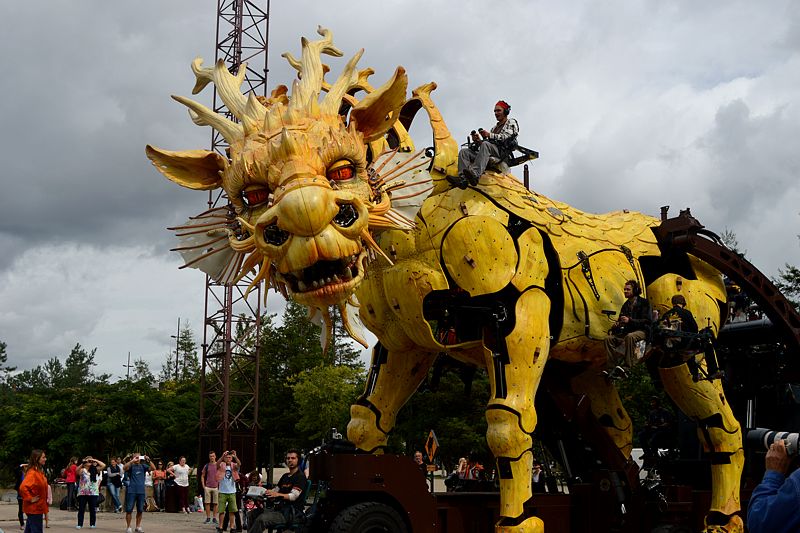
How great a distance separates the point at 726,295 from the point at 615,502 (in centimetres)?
264

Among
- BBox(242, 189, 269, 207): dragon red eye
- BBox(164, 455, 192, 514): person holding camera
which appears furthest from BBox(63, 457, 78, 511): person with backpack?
Answer: BBox(242, 189, 269, 207): dragon red eye

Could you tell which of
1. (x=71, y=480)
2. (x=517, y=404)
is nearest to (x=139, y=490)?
(x=71, y=480)

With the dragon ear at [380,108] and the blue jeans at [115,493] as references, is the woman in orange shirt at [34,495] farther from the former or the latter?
the blue jeans at [115,493]

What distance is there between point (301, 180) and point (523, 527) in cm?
354

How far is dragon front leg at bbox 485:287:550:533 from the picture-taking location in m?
7.86

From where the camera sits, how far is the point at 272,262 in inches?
276

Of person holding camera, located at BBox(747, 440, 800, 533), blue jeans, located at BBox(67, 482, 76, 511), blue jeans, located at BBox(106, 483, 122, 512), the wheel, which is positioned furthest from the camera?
blue jeans, located at BBox(67, 482, 76, 511)

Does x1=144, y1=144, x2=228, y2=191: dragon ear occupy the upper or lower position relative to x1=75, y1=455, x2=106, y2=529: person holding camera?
upper

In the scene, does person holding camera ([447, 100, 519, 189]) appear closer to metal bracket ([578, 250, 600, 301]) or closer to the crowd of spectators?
metal bracket ([578, 250, 600, 301])

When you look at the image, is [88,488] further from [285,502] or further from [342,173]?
[342,173]

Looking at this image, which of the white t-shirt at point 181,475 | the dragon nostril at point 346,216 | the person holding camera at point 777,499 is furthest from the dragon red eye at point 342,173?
the white t-shirt at point 181,475

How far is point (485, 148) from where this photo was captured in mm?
8492

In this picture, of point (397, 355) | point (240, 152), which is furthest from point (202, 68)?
point (397, 355)

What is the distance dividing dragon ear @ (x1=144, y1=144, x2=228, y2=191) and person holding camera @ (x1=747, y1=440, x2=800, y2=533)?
16.0ft
